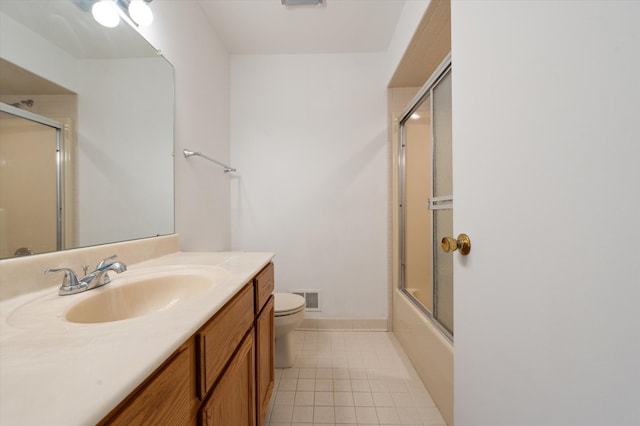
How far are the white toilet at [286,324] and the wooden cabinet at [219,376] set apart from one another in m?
0.30

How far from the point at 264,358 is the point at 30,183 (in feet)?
3.35

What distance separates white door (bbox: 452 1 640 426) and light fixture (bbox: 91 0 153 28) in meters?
1.29

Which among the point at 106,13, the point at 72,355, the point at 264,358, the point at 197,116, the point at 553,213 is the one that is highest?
→ the point at 106,13

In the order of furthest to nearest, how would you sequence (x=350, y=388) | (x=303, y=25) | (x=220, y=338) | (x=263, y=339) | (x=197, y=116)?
(x=303, y=25) < (x=197, y=116) < (x=350, y=388) < (x=263, y=339) < (x=220, y=338)

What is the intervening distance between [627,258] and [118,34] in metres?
1.66

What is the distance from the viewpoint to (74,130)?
0.80 metres

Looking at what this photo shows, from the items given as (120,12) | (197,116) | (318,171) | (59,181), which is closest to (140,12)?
(120,12)

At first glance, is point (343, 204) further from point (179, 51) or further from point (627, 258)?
point (627, 258)

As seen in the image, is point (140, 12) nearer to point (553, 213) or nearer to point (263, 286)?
point (263, 286)

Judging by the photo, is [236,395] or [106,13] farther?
[106,13]

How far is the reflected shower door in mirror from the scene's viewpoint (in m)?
1.25

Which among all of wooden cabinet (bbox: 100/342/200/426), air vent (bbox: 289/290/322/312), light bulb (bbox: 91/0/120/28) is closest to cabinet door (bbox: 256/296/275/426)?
wooden cabinet (bbox: 100/342/200/426)

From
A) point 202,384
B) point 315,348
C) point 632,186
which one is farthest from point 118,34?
point 315,348

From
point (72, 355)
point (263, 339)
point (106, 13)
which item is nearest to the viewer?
point (72, 355)
